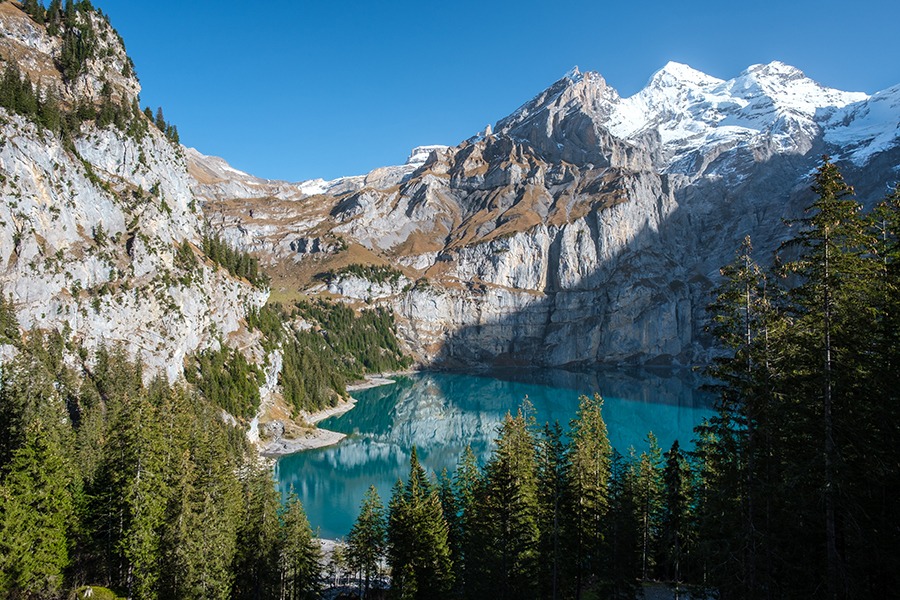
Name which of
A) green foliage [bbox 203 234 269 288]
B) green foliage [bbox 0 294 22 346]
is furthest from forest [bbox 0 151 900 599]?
green foliage [bbox 203 234 269 288]

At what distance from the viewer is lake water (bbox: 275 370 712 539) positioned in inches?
3152

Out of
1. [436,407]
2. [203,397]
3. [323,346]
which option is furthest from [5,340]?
[323,346]

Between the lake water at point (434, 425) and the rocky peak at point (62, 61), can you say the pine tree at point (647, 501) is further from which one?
the rocky peak at point (62, 61)

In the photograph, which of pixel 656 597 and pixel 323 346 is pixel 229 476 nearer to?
pixel 656 597

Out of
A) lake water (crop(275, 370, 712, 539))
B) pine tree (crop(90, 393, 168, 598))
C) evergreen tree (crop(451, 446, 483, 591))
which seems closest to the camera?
pine tree (crop(90, 393, 168, 598))

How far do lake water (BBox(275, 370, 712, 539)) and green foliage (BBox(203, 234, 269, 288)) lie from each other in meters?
41.3

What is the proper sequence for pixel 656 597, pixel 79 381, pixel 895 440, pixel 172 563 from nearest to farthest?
1. pixel 895 440
2. pixel 172 563
3. pixel 656 597
4. pixel 79 381

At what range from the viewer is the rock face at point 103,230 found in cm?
6856

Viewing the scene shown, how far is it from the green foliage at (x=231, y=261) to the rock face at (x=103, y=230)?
170 inches

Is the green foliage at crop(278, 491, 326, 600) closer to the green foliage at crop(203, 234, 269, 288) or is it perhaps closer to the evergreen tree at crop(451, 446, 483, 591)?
the evergreen tree at crop(451, 446, 483, 591)

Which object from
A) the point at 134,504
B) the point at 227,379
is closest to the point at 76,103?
the point at 227,379

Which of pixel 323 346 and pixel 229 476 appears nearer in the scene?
pixel 229 476

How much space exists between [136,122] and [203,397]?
2241 inches

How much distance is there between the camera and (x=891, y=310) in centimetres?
1673
